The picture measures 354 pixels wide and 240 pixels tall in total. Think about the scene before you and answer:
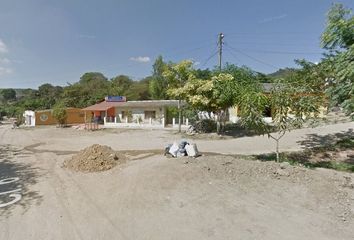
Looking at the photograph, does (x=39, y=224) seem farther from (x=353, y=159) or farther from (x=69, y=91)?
(x=69, y=91)

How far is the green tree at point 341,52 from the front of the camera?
7.86 metres

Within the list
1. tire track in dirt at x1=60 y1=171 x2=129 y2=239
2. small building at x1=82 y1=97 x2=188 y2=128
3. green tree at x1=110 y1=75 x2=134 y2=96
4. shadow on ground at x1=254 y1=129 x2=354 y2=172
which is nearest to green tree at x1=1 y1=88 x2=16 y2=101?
green tree at x1=110 y1=75 x2=134 y2=96

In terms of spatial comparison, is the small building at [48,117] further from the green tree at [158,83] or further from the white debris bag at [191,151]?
the white debris bag at [191,151]

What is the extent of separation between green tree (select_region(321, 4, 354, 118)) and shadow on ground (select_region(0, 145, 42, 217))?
9765mm

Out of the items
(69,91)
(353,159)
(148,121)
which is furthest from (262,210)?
(69,91)

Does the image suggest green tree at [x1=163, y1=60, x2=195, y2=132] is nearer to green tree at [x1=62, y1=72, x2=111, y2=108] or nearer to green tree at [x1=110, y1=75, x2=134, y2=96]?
green tree at [x1=62, y1=72, x2=111, y2=108]

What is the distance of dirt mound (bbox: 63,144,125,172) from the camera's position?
10.2 metres

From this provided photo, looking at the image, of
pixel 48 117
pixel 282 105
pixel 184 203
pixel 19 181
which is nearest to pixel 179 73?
pixel 282 105

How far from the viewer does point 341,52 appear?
29.9ft

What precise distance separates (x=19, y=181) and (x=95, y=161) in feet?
8.91

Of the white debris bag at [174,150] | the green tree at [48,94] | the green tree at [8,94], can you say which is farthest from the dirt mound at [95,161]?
the green tree at [8,94]

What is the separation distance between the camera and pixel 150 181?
7965 millimetres

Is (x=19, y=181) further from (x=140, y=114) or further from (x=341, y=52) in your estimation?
(x=140, y=114)

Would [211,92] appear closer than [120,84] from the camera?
A: Yes
